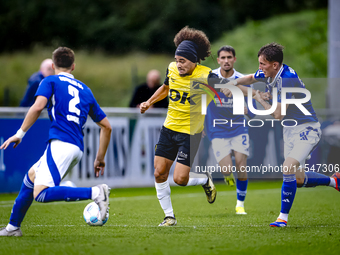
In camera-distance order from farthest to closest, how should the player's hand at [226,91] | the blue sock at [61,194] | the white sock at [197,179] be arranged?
the white sock at [197,179]
the player's hand at [226,91]
the blue sock at [61,194]

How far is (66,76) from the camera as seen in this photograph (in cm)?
466

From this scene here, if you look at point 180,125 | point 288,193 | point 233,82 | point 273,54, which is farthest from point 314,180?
point 180,125

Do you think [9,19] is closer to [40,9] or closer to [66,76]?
[40,9]

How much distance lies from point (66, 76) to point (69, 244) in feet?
5.23

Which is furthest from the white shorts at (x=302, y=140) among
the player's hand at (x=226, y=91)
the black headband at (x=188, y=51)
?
the black headband at (x=188, y=51)

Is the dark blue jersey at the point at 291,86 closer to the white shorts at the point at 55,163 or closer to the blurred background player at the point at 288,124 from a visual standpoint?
the blurred background player at the point at 288,124

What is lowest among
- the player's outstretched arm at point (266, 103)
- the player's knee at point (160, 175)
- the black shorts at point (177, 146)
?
the player's knee at point (160, 175)

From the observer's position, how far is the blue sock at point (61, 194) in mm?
4285

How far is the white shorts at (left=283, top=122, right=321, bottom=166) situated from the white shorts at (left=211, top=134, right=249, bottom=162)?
153 centimetres

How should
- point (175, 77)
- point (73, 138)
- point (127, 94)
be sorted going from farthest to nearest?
point (127, 94) → point (175, 77) → point (73, 138)

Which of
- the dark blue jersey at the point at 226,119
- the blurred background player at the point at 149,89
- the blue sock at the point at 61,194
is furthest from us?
the blurred background player at the point at 149,89

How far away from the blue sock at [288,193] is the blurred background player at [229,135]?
1.48 m

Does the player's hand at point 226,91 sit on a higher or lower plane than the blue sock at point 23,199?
higher

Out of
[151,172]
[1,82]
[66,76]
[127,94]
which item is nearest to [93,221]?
[66,76]
